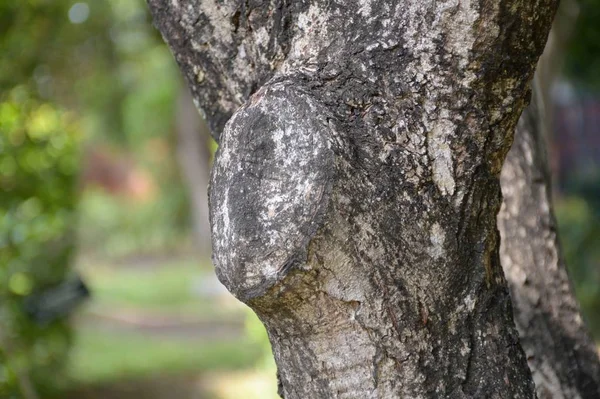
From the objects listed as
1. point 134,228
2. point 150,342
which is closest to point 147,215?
point 134,228

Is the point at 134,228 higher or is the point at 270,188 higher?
the point at 134,228

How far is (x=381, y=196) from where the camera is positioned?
1.60 meters

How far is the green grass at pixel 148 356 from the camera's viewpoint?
29.0 ft

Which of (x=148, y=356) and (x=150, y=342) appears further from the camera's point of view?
(x=150, y=342)

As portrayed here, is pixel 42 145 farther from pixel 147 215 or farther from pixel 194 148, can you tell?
pixel 147 215

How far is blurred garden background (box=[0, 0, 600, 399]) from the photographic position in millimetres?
6352

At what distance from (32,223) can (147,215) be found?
14821 millimetres

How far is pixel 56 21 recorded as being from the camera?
895cm

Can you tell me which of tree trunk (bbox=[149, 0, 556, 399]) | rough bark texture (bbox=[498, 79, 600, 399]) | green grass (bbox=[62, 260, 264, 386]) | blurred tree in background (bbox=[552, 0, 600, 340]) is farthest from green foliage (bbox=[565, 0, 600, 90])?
tree trunk (bbox=[149, 0, 556, 399])

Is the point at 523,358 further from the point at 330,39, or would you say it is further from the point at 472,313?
the point at 330,39

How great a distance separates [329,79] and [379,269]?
43 centimetres

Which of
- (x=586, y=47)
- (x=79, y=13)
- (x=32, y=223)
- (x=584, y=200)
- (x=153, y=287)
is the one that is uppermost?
(x=79, y=13)

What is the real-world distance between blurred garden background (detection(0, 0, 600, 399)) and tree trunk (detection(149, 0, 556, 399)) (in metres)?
4.01

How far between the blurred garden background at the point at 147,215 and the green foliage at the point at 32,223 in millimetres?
13
